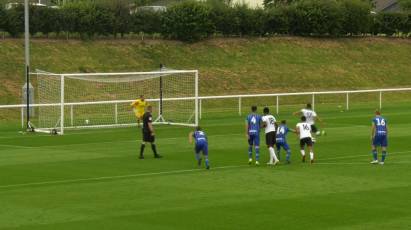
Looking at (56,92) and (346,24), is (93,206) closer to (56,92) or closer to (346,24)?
(56,92)

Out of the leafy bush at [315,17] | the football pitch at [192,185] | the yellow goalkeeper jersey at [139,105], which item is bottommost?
the football pitch at [192,185]

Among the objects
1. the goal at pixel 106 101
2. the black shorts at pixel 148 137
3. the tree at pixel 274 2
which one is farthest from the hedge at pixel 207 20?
the black shorts at pixel 148 137

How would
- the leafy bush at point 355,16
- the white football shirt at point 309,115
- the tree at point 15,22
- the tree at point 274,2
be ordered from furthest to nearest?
the tree at point 274,2, the leafy bush at point 355,16, the tree at point 15,22, the white football shirt at point 309,115

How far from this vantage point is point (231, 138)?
4284cm

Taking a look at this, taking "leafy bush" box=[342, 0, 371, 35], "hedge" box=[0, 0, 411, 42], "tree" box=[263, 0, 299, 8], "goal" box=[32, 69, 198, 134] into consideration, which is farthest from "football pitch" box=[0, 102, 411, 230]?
"tree" box=[263, 0, 299, 8]

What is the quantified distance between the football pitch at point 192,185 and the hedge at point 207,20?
77.3 ft

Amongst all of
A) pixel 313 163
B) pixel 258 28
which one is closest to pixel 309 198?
pixel 313 163

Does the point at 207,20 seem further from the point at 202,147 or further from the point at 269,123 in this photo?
the point at 202,147

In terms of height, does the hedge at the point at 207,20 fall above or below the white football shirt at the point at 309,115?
above

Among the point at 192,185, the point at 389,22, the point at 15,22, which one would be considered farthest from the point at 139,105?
the point at 389,22

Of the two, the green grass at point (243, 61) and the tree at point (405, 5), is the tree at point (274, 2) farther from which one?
the tree at point (405, 5)

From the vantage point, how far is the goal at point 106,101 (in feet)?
152

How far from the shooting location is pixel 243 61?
7175 centimetres

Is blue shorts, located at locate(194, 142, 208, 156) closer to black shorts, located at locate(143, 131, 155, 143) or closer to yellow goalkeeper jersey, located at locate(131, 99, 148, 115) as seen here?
black shorts, located at locate(143, 131, 155, 143)
